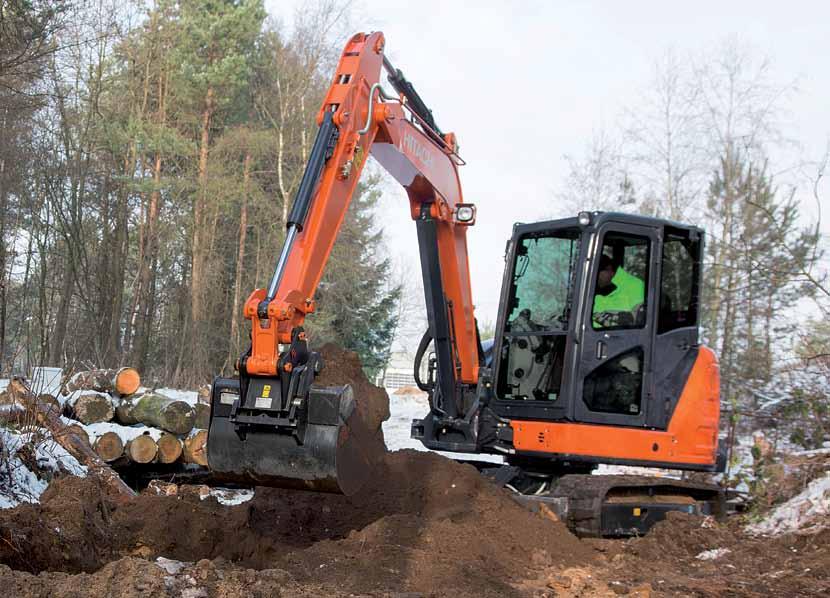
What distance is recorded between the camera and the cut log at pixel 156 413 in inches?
351

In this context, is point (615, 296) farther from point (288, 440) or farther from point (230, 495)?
point (230, 495)

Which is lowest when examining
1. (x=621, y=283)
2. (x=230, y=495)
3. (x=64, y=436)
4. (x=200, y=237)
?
(x=230, y=495)

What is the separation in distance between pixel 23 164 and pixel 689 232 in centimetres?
1574

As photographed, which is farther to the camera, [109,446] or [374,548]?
[109,446]

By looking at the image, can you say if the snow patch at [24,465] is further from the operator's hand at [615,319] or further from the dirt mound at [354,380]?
the operator's hand at [615,319]

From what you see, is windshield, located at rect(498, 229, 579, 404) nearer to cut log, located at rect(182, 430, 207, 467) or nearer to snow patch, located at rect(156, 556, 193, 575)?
snow patch, located at rect(156, 556, 193, 575)

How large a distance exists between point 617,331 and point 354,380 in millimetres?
2102

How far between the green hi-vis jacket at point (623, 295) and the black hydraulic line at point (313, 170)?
8.68 feet

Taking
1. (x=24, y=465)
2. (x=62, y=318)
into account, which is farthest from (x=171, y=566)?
(x=62, y=318)

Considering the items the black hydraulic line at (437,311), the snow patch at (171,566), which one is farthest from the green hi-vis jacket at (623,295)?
the snow patch at (171,566)

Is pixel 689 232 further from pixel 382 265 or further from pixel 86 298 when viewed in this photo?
pixel 382 265

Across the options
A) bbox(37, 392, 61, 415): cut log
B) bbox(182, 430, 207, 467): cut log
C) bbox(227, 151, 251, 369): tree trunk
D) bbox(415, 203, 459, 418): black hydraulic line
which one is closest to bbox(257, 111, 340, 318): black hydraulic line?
bbox(415, 203, 459, 418): black hydraulic line

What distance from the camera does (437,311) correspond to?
22.2ft

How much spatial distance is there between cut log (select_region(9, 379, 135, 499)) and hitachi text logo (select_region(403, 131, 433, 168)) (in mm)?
3408
